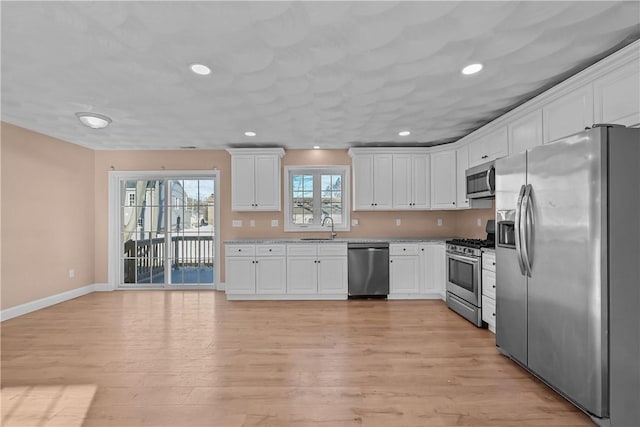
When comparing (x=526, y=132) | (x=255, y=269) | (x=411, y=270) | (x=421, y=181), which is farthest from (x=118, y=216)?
(x=526, y=132)

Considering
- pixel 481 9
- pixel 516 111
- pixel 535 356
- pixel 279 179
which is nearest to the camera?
pixel 481 9

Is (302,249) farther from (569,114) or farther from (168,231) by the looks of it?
(569,114)

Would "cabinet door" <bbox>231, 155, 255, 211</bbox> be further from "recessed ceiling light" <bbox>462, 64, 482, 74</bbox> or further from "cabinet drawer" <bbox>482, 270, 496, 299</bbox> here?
"cabinet drawer" <bbox>482, 270, 496, 299</bbox>

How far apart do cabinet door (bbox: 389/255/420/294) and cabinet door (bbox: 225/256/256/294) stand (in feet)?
7.20

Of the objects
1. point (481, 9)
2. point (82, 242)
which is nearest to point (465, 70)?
point (481, 9)

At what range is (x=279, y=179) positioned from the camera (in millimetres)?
5145

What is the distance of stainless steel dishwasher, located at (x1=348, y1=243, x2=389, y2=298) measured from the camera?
479cm

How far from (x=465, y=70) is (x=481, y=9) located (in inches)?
30.5

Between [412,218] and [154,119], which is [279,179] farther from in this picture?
[412,218]

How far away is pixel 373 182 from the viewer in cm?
514

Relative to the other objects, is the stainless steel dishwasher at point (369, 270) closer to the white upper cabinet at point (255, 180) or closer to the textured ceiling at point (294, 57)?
the white upper cabinet at point (255, 180)

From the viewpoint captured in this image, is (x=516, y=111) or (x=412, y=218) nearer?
(x=516, y=111)

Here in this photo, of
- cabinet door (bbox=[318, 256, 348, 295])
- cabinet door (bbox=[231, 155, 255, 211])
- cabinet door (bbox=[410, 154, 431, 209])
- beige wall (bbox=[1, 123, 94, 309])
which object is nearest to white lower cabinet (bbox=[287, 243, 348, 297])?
cabinet door (bbox=[318, 256, 348, 295])

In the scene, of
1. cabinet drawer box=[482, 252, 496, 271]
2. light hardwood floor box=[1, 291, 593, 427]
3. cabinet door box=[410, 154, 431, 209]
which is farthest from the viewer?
cabinet door box=[410, 154, 431, 209]
